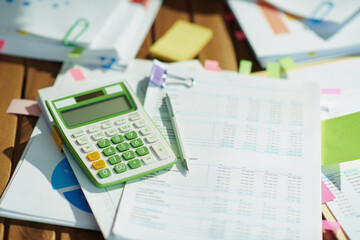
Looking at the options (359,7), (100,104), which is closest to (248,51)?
(359,7)

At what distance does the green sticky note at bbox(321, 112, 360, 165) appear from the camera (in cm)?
67

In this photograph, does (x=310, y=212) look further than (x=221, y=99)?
No

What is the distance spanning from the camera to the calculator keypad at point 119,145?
62 centimetres

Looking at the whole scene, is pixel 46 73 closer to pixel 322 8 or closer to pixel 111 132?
pixel 111 132

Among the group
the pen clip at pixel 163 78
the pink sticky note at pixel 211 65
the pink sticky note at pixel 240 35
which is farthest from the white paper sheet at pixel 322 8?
the pen clip at pixel 163 78

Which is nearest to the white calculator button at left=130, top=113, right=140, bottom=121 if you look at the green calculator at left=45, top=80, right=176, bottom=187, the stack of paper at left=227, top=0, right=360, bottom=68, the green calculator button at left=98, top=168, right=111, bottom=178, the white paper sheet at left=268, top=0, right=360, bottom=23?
the green calculator at left=45, top=80, right=176, bottom=187

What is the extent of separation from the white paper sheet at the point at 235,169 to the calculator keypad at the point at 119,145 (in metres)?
0.03

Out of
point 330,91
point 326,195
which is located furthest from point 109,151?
point 330,91

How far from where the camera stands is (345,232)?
0.61 m

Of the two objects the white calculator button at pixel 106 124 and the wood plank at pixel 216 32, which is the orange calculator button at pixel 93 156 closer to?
the white calculator button at pixel 106 124

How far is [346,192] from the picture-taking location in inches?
25.5

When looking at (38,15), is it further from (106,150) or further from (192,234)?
(192,234)

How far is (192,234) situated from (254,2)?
0.63m

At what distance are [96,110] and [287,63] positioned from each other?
0.41 metres
